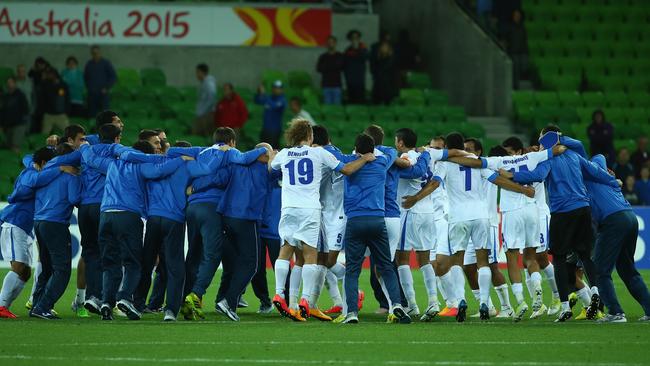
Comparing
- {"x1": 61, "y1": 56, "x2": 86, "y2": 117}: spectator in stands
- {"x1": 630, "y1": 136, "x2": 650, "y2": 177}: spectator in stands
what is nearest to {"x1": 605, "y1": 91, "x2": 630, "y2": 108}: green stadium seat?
{"x1": 630, "y1": 136, "x2": 650, "y2": 177}: spectator in stands

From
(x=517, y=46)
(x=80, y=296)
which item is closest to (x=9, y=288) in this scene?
(x=80, y=296)

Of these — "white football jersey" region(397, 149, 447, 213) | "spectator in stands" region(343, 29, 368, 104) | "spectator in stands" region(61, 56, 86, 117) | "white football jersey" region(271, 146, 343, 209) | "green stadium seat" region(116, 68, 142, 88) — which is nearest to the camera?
"white football jersey" region(271, 146, 343, 209)

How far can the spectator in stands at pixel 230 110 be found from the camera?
85.9ft

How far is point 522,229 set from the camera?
15492 mm

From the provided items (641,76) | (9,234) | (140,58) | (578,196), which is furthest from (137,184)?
(641,76)

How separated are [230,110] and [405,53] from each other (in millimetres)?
6928

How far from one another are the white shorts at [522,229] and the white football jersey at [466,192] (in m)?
0.51

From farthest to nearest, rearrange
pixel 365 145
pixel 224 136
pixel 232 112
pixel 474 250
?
pixel 232 112 → pixel 474 250 → pixel 224 136 → pixel 365 145

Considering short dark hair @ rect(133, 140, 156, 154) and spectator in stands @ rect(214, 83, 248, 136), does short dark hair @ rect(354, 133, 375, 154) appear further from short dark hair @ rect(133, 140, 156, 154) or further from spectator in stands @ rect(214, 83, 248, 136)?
spectator in stands @ rect(214, 83, 248, 136)

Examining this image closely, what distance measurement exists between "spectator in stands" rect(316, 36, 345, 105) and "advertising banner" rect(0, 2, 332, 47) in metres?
1.79

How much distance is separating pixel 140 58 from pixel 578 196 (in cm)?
1685

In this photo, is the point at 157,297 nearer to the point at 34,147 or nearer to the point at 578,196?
the point at 578,196

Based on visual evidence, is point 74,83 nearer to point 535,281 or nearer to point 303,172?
point 303,172

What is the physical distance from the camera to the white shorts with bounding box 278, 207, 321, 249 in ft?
47.4
